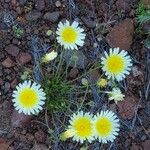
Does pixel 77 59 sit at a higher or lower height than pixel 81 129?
higher

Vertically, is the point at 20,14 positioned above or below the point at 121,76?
above

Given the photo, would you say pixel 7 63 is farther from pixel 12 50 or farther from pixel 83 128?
pixel 83 128

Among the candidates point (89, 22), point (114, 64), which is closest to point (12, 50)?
point (89, 22)

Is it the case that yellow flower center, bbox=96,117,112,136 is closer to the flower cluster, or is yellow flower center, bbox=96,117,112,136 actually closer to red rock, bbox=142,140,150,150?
the flower cluster

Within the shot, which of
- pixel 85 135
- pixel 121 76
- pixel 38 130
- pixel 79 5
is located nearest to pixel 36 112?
pixel 38 130

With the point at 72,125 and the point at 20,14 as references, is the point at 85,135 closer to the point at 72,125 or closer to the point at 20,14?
the point at 72,125

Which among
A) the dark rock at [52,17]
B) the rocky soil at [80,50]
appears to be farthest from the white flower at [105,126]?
the dark rock at [52,17]

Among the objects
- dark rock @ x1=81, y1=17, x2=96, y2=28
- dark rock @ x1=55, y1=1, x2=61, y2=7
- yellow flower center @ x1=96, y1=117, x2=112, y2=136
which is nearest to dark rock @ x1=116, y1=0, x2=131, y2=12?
dark rock @ x1=81, y1=17, x2=96, y2=28
